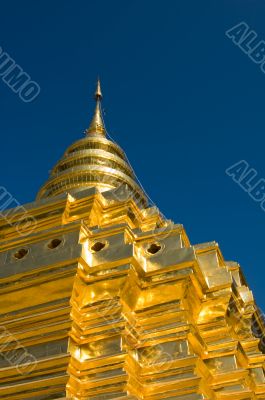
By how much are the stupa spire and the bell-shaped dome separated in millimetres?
873

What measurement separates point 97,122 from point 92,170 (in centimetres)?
644

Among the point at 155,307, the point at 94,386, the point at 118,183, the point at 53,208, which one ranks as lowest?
the point at 94,386

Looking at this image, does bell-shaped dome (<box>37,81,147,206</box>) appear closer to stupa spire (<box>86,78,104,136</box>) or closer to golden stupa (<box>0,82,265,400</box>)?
A: stupa spire (<box>86,78,104,136</box>)

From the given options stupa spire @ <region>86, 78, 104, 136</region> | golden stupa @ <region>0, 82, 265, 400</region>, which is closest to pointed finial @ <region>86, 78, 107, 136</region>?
stupa spire @ <region>86, 78, 104, 136</region>

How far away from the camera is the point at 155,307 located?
37.4ft

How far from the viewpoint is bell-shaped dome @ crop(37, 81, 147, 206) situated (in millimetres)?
18922

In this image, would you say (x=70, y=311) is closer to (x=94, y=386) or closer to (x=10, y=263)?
(x=94, y=386)

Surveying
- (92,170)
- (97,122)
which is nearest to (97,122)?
(97,122)

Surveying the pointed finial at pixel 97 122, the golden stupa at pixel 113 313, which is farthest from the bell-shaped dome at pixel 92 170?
the golden stupa at pixel 113 313

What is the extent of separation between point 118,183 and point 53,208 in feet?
17.2

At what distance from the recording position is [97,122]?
986 inches

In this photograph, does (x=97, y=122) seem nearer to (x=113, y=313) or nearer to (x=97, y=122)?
(x=97, y=122)

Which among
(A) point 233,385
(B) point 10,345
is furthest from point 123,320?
(A) point 233,385

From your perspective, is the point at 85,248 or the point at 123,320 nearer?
the point at 123,320
